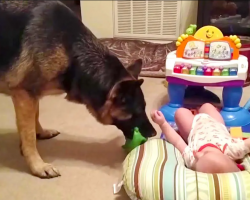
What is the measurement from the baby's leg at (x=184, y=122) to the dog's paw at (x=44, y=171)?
0.64 meters

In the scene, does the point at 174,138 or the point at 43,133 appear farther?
the point at 43,133

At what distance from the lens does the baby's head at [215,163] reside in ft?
4.50

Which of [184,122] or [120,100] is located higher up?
[120,100]

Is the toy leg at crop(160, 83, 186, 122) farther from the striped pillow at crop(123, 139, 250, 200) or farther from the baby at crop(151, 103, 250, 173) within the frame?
the striped pillow at crop(123, 139, 250, 200)

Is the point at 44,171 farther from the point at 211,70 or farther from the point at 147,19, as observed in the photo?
the point at 147,19

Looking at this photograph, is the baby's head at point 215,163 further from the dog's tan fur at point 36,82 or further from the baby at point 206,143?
the dog's tan fur at point 36,82

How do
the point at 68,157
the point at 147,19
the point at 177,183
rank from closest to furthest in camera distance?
the point at 177,183, the point at 68,157, the point at 147,19

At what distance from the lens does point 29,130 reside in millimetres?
1672

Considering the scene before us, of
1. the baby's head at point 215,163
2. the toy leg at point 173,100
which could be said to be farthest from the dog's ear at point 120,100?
the toy leg at point 173,100

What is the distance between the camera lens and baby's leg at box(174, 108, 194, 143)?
1747 millimetres

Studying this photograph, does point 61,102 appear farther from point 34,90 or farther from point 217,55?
point 217,55

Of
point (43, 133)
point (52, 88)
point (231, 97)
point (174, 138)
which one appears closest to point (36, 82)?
point (52, 88)

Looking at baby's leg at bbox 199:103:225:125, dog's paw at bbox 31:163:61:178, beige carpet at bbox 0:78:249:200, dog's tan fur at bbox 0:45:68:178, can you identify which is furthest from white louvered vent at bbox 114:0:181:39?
dog's paw at bbox 31:163:61:178

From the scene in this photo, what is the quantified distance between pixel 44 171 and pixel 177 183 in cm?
68
